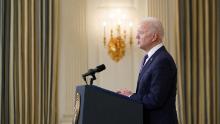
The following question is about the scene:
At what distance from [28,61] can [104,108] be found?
7.38 feet

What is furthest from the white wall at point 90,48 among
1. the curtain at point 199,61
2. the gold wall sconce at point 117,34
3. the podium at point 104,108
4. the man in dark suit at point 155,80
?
the podium at point 104,108

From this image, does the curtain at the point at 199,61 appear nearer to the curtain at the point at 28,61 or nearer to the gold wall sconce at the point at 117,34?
the gold wall sconce at the point at 117,34

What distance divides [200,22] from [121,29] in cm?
90

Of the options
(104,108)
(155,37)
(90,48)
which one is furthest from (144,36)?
(90,48)

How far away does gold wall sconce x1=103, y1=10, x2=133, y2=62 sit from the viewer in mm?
4480

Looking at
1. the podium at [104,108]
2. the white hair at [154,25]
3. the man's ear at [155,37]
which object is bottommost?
the podium at [104,108]

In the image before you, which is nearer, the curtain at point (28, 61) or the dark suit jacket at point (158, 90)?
→ the dark suit jacket at point (158, 90)

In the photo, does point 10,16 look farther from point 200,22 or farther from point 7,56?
point 200,22

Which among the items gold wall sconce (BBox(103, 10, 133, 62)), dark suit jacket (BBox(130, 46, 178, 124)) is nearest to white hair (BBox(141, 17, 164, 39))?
dark suit jacket (BBox(130, 46, 178, 124))

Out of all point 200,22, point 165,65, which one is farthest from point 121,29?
point 165,65

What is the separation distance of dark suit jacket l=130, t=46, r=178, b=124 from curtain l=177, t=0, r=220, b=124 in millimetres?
2052

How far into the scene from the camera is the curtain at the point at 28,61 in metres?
4.23

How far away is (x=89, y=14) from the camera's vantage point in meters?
4.56

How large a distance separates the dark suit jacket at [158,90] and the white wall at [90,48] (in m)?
2.03
